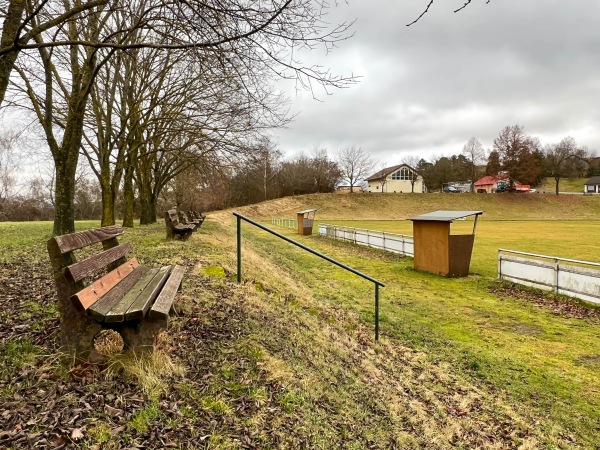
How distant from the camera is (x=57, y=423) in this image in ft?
7.61

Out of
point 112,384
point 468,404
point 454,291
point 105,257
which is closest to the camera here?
point 112,384

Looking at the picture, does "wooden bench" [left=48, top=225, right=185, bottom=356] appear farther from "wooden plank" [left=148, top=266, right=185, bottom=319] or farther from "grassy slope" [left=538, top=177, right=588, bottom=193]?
"grassy slope" [left=538, top=177, right=588, bottom=193]

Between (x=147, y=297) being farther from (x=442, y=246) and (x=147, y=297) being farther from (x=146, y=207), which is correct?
(x=146, y=207)

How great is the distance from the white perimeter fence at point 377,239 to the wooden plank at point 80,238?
484 inches

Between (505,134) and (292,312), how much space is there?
2959 inches

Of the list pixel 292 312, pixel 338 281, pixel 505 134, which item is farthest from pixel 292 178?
pixel 292 312

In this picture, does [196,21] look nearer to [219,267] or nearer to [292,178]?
[219,267]

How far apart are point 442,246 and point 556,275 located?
10.5 ft

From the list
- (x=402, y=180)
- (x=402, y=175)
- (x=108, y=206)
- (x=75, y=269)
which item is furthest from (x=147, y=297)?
(x=402, y=175)

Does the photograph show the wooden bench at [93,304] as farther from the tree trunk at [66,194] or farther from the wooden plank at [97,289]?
the tree trunk at [66,194]

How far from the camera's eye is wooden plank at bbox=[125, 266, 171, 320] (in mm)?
2797

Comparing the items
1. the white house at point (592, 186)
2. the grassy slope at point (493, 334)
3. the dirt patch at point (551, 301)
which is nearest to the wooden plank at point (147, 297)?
the grassy slope at point (493, 334)

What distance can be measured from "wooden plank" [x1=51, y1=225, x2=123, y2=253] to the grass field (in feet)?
2.83

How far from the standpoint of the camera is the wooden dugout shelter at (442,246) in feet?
40.2
